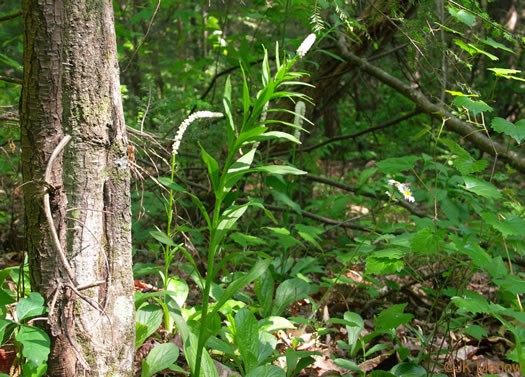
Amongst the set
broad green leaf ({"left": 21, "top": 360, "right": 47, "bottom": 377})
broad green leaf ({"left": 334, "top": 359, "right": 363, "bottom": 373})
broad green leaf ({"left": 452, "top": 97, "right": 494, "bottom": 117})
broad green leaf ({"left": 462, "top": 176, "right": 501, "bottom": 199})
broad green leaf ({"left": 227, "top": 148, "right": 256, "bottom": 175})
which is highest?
broad green leaf ({"left": 452, "top": 97, "right": 494, "bottom": 117})

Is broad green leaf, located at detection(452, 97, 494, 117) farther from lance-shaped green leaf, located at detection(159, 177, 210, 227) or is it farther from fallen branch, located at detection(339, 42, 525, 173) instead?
lance-shaped green leaf, located at detection(159, 177, 210, 227)

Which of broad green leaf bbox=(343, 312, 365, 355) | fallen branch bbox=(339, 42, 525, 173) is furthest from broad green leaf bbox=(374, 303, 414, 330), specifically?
fallen branch bbox=(339, 42, 525, 173)

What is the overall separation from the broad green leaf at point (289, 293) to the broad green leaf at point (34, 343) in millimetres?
1404

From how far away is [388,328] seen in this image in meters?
2.04

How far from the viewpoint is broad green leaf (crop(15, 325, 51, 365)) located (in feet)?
4.18

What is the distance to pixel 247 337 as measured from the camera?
1.99 m

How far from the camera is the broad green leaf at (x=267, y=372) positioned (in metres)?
1.77

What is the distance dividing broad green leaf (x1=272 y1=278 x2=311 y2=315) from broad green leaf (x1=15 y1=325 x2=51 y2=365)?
1.40 metres

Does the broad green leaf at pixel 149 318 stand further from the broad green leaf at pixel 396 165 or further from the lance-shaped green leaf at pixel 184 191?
the broad green leaf at pixel 396 165

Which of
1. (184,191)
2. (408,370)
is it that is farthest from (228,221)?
(408,370)

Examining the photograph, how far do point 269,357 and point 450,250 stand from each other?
116 centimetres

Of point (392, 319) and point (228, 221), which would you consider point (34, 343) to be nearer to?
point (228, 221)

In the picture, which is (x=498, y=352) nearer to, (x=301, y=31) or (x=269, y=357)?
(x=269, y=357)

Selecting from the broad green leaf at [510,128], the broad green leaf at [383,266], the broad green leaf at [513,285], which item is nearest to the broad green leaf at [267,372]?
the broad green leaf at [383,266]
